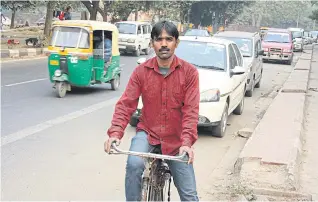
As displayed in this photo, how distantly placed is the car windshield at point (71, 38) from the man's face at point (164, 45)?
27.4ft

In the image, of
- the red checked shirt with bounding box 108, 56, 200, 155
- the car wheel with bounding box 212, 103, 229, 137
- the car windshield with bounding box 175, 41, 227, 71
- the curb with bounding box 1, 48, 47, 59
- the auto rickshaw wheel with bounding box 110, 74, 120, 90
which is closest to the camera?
the red checked shirt with bounding box 108, 56, 200, 155

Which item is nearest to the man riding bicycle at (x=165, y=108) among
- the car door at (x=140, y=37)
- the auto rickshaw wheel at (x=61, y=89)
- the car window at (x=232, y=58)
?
the car window at (x=232, y=58)

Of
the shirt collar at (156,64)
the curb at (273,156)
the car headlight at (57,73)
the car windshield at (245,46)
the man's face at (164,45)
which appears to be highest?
the man's face at (164,45)

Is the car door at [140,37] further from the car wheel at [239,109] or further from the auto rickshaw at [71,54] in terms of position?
the car wheel at [239,109]

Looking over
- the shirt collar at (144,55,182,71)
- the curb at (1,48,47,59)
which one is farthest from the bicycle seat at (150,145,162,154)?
the curb at (1,48,47,59)

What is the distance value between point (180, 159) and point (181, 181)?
369 mm

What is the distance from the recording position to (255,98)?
13.4m

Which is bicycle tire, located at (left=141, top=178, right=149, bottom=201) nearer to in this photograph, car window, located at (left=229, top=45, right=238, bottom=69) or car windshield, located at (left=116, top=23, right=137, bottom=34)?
car window, located at (left=229, top=45, right=238, bottom=69)

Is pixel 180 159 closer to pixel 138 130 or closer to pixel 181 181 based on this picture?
pixel 181 181

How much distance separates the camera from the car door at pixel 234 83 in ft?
29.0

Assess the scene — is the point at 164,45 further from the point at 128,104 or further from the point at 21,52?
the point at 21,52

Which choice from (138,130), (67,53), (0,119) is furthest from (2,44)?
(138,130)

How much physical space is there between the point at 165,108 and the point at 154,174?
1.60 ft

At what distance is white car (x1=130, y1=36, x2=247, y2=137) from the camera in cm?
787
